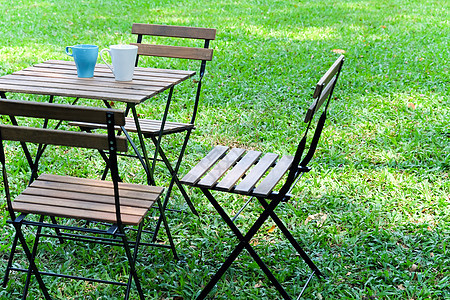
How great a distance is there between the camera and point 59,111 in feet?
6.68

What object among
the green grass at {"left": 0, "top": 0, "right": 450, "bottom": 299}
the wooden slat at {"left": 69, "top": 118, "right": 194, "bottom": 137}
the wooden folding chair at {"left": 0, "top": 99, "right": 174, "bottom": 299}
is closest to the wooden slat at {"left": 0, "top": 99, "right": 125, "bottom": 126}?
the wooden folding chair at {"left": 0, "top": 99, "right": 174, "bottom": 299}

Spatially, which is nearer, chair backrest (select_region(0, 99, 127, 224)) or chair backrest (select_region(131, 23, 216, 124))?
chair backrest (select_region(0, 99, 127, 224))

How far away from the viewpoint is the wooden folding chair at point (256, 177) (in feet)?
8.07

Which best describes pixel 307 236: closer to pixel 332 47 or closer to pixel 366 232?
pixel 366 232

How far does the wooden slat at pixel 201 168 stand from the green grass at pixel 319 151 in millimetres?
644

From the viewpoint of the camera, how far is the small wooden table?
8.29 feet

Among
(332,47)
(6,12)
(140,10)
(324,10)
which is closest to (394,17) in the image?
Result: (324,10)

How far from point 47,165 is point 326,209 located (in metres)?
2.18

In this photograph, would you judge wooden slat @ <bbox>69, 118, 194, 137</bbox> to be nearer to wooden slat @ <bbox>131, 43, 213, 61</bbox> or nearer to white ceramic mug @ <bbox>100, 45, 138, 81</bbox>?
white ceramic mug @ <bbox>100, 45, 138, 81</bbox>

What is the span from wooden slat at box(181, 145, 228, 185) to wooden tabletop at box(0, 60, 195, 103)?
0.43 m

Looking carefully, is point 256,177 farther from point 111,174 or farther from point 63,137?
point 63,137

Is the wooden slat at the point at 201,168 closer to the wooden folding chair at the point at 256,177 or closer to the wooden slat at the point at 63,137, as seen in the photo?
the wooden folding chair at the point at 256,177

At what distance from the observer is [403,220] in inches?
134

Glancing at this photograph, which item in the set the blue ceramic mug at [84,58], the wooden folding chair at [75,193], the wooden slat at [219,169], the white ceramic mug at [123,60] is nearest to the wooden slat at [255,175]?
the wooden slat at [219,169]
